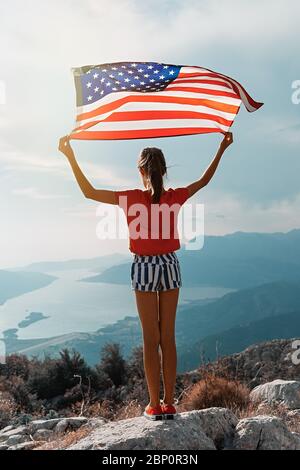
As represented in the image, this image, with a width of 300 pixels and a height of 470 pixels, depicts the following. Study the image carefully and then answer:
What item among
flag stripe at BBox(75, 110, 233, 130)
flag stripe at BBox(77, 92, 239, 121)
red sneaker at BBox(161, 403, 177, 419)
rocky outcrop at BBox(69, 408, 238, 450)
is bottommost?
rocky outcrop at BBox(69, 408, 238, 450)

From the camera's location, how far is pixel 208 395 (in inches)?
425

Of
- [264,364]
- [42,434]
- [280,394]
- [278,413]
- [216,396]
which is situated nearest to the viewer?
[42,434]

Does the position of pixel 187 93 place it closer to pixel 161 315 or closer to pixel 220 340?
pixel 161 315

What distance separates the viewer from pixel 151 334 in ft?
18.8

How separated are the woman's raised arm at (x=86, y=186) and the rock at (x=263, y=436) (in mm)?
2808

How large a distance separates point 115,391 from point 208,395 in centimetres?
1340

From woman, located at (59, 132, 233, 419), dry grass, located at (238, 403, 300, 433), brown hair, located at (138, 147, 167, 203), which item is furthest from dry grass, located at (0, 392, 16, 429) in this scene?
brown hair, located at (138, 147, 167, 203)

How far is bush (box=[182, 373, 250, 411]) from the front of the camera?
10.6 metres

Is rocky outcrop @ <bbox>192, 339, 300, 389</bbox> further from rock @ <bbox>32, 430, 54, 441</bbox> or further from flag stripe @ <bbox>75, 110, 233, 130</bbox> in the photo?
flag stripe @ <bbox>75, 110, 233, 130</bbox>

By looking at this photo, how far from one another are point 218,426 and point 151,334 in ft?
4.47

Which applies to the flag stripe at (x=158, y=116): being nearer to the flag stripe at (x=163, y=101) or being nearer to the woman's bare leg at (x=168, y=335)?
the flag stripe at (x=163, y=101)

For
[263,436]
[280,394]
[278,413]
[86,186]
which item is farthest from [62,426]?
[280,394]

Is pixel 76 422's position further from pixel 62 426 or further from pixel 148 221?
pixel 148 221

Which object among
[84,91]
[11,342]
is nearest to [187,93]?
[84,91]
